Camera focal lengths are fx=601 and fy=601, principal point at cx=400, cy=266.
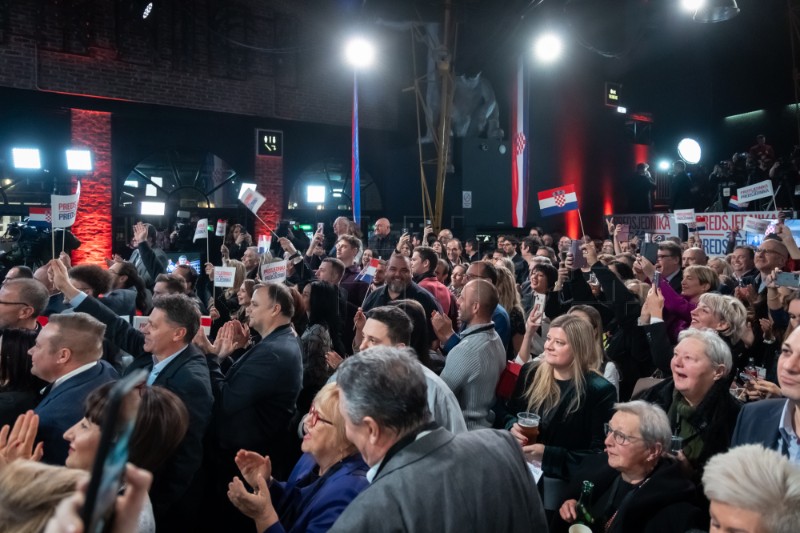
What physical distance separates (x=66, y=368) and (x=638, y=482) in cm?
246

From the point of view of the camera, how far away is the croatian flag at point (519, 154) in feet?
41.9

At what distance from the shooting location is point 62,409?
2545 millimetres

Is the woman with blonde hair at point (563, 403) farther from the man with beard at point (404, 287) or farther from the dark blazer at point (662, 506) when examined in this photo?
the man with beard at point (404, 287)

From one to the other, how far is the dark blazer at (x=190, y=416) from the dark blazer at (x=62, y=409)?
24cm

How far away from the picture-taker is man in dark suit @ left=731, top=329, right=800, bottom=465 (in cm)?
208

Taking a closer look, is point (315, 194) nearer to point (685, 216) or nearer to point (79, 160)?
point (79, 160)

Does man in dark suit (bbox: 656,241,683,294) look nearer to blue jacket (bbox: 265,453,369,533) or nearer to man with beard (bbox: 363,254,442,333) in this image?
man with beard (bbox: 363,254,442,333)

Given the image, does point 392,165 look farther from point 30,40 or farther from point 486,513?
point 486,513

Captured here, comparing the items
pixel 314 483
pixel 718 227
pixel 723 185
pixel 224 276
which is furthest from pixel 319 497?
pixel 723 185

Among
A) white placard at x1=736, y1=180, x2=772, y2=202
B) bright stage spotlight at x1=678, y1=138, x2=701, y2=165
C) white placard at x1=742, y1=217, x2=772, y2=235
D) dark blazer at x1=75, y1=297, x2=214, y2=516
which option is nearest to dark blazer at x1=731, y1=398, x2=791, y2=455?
dark blazer at x1=75, y1=297, x2=214, y2=516

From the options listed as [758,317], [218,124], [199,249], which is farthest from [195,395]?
[218,124]

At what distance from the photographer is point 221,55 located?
12336mm

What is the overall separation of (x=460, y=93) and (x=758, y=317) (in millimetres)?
9749

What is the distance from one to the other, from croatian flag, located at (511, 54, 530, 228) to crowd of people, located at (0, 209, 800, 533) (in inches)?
334
